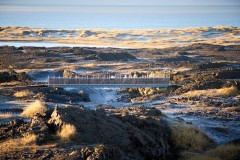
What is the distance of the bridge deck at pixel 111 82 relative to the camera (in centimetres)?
3161

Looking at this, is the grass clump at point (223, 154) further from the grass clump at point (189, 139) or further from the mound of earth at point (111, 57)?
the mound of earth at point (111, 57)

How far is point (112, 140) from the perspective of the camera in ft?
43.9

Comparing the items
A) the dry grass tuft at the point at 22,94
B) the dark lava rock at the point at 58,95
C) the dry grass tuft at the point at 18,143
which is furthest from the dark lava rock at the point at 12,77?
the dry grass tuft at the point at 18,143

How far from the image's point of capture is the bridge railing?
31.6m

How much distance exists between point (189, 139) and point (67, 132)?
5.65 m

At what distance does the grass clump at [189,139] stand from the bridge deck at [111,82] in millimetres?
13898

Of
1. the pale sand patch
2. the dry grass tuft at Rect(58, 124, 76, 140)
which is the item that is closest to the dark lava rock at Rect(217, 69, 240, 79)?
the dry grass tuft at Rect(58, 124, 76, 140)

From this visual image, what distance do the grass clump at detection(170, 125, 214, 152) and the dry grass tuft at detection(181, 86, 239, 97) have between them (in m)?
9.40

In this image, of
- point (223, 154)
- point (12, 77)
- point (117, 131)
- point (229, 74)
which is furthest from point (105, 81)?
point (117, 131)

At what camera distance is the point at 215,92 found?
27.3 meters

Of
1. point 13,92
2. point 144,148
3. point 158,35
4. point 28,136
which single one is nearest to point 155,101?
point 13,92

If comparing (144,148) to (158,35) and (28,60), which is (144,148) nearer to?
(28,60)

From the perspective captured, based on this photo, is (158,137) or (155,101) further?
(155,101)

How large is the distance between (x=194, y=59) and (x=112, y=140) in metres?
42.3
